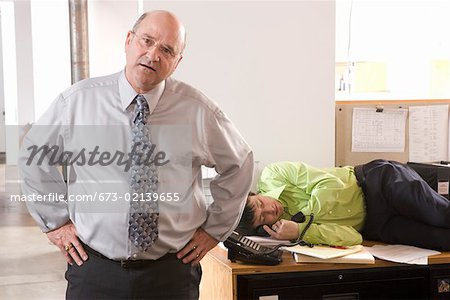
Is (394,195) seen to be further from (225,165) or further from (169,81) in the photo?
(169,81)

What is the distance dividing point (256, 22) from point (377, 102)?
873 millimetres

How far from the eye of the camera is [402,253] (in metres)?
2.51

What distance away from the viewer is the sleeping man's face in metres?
2.64

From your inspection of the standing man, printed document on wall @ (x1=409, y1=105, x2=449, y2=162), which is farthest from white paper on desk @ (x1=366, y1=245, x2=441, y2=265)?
printed document on wall @ (x1=409, y1=105, x2=449, y2=162)

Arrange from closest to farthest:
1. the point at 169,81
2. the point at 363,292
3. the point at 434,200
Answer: the point at 169,81
the point at 363,292
the point at 434,200

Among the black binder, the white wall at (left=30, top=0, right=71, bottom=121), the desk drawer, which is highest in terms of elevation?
the white wall at (left=30, top=0, right=71, bottom=121)

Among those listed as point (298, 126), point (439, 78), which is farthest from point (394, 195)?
point (439, 78)

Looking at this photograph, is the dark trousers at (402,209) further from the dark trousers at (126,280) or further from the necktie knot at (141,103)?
the necktie knot at (141,103)

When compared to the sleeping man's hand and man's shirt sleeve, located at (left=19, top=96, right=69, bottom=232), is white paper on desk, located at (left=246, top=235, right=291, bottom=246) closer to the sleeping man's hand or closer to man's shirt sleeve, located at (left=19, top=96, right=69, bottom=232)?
the sleeping man's hand

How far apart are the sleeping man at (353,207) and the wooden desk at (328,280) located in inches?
5.8

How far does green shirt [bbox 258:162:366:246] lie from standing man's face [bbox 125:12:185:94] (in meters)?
1.12

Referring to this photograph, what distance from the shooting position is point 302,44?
Answer: 11.1 feet

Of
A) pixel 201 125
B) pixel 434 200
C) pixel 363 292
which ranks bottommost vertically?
pixel 363 292

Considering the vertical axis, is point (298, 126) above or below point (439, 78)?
below
